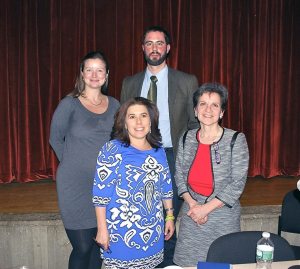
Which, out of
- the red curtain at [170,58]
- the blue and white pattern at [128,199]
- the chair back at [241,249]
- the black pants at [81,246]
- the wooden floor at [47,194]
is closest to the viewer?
the chair back at [241,249]

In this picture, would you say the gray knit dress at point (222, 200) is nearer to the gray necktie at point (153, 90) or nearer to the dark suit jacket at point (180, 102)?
the dark suit jacket at point (180, 102)

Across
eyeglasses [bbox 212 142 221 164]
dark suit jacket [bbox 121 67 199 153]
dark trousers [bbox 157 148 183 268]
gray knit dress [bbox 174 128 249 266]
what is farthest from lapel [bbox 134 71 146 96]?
eyeglasses [bbox 212 142 221 164]

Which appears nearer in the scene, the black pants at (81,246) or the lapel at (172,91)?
the black pants at (81,246)

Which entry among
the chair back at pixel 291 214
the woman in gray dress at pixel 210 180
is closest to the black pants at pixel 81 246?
the woman in gray dress at pixel 210 180

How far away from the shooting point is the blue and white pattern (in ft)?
7.80

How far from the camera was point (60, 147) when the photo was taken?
2850 millimetres

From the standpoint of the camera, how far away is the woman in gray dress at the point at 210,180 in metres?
2.63

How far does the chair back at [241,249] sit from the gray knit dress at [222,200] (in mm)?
338

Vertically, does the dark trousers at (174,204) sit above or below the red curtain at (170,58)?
below

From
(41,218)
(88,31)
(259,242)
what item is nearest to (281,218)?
(259,242)

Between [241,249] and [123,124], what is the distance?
0.92 metres

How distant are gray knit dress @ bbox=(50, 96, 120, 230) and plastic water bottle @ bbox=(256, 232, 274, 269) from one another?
1099mm

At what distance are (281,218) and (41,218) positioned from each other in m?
2.03

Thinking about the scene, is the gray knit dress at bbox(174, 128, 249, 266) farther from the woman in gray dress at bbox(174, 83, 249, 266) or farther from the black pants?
the black pants
